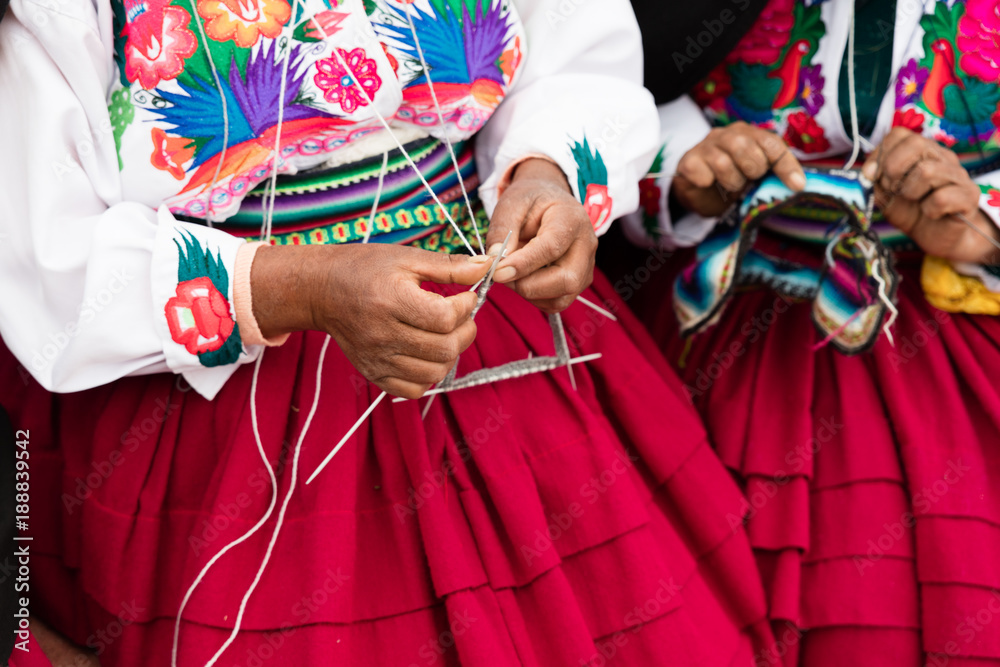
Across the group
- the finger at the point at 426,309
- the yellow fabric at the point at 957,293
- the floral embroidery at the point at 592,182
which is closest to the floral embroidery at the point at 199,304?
the finger at the point at 426,309

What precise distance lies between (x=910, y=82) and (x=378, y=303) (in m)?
0.93

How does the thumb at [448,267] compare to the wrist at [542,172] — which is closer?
the thumb at [448,267]

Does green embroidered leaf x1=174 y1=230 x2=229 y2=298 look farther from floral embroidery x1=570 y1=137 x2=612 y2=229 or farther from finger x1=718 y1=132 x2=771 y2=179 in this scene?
finger x1=718 y1=132 x2=771 y2=179

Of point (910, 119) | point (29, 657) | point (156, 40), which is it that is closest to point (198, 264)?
point (156, 40)

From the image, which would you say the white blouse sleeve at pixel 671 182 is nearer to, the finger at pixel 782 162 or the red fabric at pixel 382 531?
the finger at pixel 782 162

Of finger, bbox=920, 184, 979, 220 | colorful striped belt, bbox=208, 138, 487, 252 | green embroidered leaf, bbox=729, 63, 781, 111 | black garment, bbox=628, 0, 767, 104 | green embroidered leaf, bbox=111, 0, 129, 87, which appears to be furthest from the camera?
green embroidered leaf, bbox=729, 63, 781, 111

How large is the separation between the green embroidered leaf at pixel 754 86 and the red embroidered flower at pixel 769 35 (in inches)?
0.5

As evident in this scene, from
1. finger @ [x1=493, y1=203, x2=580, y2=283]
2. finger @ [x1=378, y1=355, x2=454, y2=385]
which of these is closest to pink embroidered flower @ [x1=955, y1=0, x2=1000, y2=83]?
finger @ [x1=493, y1=203, x2=580, y2=283]

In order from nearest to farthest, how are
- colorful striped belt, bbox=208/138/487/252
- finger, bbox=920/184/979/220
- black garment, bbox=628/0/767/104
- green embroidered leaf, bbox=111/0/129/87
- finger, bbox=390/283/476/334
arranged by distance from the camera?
finger, bbox=390/283/476/334 < green embroidered leaf, bbox=111/0/129/87 < colorful striped belt, bbox=208/138/487/252 < finger, bbox=920/184/979/220 < black garment, bbox=628/0/767/104

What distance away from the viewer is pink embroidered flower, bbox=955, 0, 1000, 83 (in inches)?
47.4

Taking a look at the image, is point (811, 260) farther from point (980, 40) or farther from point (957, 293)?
point (980, 40)

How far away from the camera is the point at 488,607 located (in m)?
0.90

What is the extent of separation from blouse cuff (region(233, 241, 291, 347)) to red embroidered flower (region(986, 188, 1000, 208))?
3.34 ft

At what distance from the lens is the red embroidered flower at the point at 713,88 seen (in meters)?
1.40
